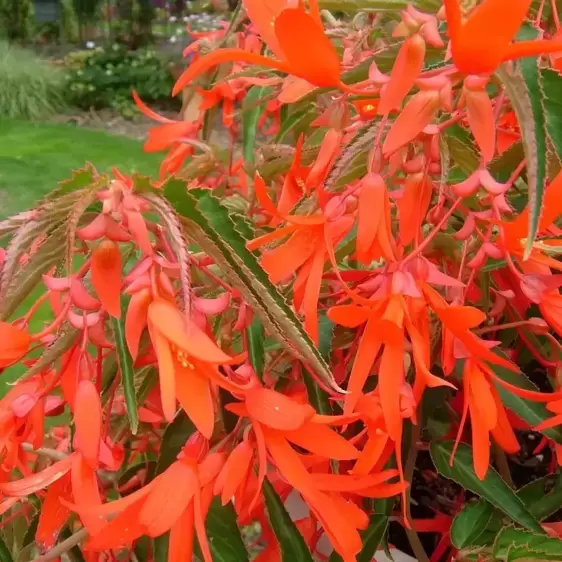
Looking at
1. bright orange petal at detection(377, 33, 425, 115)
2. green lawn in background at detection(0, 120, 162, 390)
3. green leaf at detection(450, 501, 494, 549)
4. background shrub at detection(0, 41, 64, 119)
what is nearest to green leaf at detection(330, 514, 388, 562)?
green leaf at detection(450, 501, 494, 549)

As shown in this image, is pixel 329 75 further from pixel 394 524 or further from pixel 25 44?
pixel 25 44

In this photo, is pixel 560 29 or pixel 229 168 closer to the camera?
pixel 560 29

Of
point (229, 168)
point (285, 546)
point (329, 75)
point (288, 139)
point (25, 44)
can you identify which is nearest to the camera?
point (329, 75)

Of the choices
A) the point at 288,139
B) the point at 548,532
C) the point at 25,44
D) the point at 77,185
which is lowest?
the point at 25,44

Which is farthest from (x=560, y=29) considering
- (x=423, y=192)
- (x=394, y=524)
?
(x=394, y=524)

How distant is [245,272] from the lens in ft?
0.88

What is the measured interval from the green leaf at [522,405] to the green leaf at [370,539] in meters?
0.10

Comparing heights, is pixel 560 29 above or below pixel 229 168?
above

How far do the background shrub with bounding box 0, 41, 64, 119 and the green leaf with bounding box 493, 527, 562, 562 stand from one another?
Result: 14.2ft

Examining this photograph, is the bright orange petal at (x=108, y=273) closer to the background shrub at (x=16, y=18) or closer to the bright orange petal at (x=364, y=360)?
the bright orange petal at (x=364, y=360)

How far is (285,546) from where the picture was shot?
0.36 m

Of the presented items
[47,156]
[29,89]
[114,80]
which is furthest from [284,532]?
[114,80]

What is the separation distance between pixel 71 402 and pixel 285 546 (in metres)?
0.13

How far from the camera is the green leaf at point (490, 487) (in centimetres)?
38
